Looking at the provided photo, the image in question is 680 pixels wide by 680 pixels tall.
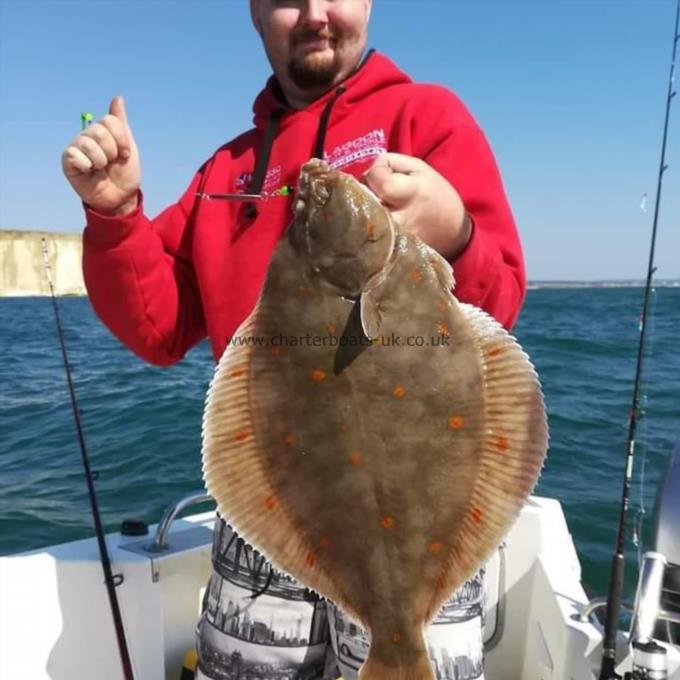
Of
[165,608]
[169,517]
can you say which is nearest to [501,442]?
[169,517]

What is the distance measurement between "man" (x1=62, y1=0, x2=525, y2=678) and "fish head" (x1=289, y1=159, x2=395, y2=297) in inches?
9.5

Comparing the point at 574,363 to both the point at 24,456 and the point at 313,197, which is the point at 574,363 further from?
the point at 313,197

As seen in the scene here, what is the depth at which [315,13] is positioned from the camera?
213cm

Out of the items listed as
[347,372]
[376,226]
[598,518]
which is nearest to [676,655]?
[347,372]

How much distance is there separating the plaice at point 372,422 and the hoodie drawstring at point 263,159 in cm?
64

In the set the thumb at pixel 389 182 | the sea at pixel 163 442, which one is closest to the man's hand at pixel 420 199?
the thumb at pixel 389 182

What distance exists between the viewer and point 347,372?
157 cm

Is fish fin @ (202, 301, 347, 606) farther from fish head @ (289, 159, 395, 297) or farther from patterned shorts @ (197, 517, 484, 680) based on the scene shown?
patterned shorts @ (197, 517, 484, 680)

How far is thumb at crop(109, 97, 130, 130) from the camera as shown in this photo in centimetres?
187

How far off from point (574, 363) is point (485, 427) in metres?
14.7

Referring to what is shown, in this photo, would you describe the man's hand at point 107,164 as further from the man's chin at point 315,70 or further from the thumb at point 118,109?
the man's chin at point 315,70

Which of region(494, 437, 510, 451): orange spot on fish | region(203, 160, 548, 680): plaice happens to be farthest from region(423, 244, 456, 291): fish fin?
region(494, 437, 510, 451): orange spot on fish

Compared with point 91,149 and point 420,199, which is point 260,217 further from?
point 420,199

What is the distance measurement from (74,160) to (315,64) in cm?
88
